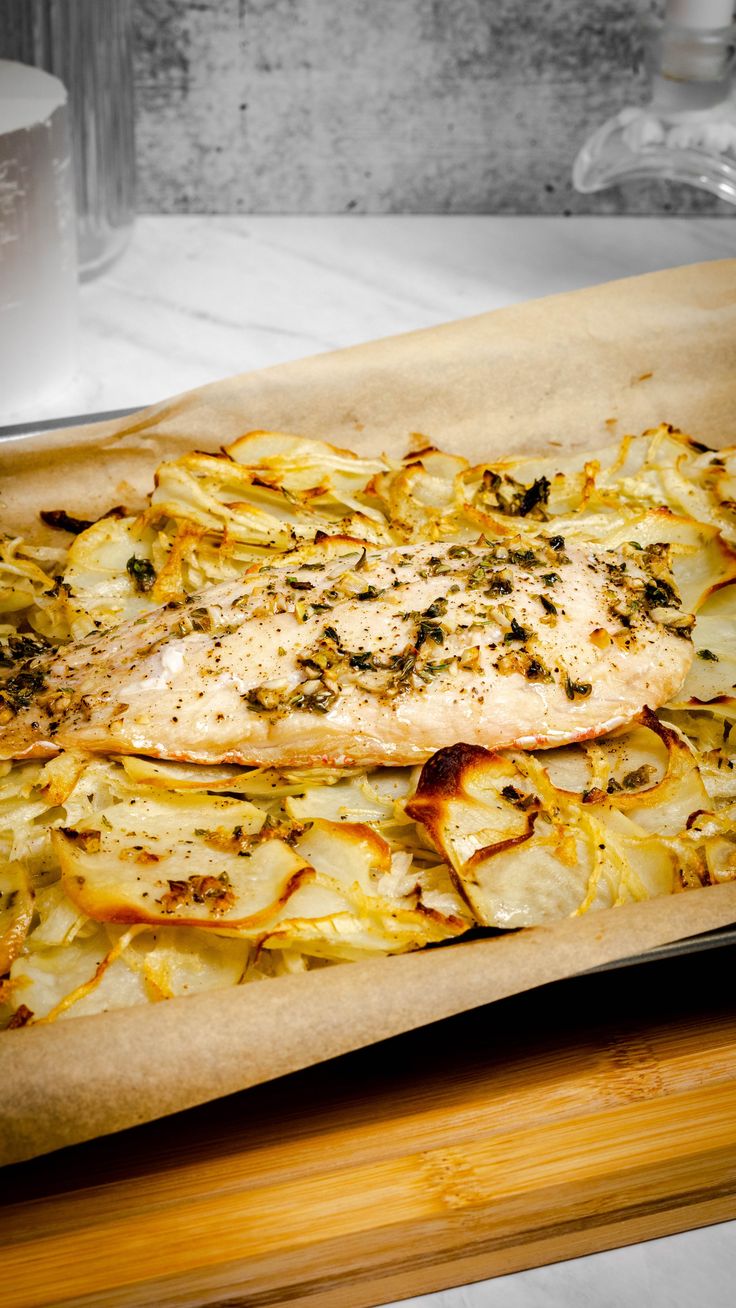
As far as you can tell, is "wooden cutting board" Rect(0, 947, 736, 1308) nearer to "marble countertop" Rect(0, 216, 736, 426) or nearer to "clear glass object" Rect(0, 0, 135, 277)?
"marble countertop" Rect(0, 216, 736, 426)

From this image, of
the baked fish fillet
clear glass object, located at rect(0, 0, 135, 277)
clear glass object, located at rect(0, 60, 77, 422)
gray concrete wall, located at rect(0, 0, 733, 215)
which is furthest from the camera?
gray concrete wall, located at rect(0, 0, 733, 215)

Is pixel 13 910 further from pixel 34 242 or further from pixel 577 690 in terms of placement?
pixel 34 242

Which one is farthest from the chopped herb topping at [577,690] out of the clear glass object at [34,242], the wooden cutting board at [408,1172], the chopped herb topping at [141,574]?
the clear glass object at [34,242]

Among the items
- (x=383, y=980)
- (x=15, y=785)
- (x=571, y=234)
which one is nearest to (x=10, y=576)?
(x=15, y=785)

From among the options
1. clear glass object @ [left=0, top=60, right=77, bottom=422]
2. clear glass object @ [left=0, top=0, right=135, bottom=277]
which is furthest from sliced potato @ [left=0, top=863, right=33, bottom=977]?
clear glass object @ [left=0, top=0, right=135, bottom=277]

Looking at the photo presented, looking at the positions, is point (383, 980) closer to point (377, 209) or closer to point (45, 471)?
point (45, 471)

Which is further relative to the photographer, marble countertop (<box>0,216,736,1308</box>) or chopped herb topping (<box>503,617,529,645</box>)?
marble countertop (<box>0,216,736,1308</box>)

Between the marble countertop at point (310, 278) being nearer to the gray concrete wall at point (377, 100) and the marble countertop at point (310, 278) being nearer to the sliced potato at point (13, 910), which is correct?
the gray concrete wall at point (377, 100)
